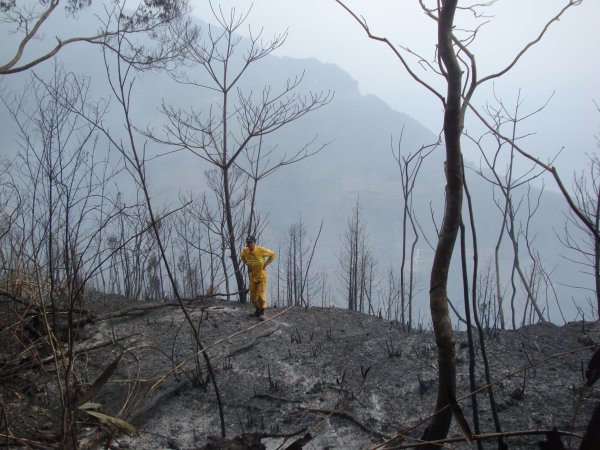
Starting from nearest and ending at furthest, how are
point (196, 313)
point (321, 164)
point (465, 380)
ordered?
point (465, 380) < point (196, 313) < point (321, 164)

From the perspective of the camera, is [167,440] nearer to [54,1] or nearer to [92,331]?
[92,331]

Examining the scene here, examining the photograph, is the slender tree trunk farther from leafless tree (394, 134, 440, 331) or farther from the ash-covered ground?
the ash-covered ground

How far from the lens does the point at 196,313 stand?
32.2ft

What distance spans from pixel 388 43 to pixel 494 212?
4542 inches

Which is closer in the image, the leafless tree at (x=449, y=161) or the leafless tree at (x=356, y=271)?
A: the leafless tree at (x=449, y=161)

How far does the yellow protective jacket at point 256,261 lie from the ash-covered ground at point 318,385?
1.14 m

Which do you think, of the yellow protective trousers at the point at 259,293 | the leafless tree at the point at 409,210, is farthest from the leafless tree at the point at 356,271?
the yellow protective trousers at the point at 259,293

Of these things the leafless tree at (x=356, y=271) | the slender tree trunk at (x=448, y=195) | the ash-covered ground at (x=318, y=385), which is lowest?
the ash-covered ground at (x=318, y=385)

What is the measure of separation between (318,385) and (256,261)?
3588 millimetres

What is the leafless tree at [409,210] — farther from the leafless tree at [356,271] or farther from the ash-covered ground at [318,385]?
the leafless tree at [356,271]

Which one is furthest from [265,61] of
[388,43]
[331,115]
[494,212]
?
[388,43]

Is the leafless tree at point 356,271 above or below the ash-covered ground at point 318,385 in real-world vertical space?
above

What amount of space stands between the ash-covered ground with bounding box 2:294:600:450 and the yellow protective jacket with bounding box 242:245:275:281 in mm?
1136

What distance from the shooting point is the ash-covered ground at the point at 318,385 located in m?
5.25
